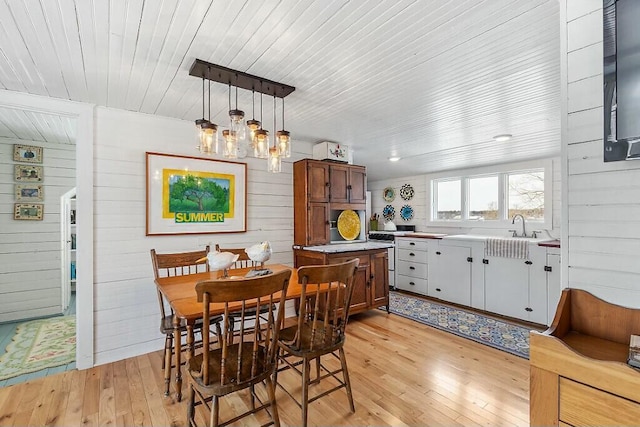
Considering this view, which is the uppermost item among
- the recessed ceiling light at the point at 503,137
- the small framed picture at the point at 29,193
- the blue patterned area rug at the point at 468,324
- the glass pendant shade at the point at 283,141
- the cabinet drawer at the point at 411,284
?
the recessed ceiling light at the point at 503,137

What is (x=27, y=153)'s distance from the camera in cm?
370

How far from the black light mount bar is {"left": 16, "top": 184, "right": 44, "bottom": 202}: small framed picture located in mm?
3309

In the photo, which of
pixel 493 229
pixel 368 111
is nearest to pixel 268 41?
pixel 368 111

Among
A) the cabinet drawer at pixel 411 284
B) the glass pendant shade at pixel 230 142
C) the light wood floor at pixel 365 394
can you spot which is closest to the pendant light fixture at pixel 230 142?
the glass pendant shade at pixel 230 142

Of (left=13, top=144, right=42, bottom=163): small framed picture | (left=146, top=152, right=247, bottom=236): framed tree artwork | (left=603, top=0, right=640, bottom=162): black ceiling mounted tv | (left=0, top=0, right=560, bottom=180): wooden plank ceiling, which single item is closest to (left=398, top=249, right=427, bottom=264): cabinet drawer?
(left=0, top=0, right=560, bottom=180): wooden plank ceiling

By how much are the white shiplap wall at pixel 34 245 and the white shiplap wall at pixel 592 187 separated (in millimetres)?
5216

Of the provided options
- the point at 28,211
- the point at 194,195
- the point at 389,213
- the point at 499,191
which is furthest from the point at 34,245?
the point at 499,191

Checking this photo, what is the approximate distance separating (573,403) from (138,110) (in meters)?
3.48

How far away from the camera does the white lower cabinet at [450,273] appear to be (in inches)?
165

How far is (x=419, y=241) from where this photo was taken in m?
4.81

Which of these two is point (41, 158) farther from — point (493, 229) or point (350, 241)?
point (493, 229)

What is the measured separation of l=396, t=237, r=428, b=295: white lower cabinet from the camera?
4.74m

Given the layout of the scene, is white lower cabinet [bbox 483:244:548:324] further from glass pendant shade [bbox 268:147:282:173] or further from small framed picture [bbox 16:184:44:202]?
small framed picture [bbox 16:184:44:202]

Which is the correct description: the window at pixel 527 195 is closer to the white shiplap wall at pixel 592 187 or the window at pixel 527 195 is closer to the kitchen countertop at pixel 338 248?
the kitchen countertop at pixel 338 248
